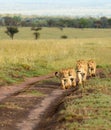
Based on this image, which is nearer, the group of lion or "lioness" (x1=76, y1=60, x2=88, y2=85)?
the group of lion

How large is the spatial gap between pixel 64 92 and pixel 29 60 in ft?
31.6

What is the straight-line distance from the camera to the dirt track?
481 inches

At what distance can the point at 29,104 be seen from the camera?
14891 millimetres

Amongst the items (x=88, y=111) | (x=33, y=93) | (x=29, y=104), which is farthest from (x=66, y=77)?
(x=88, y=111)

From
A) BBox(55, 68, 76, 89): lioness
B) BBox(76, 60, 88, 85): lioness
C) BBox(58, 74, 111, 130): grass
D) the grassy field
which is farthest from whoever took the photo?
the grassy field

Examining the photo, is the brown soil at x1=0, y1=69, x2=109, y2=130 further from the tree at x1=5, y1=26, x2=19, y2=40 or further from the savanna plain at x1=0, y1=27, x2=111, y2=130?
the tree at x1=5, y1=26, x2=19, y2=40

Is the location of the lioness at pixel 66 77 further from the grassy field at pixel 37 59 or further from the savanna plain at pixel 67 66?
the grassy field at pixel 37 59

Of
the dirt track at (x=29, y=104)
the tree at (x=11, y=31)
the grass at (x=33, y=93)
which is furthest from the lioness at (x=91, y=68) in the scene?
the tree at (x=11, y=31)

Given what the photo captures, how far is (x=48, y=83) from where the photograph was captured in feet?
65.4

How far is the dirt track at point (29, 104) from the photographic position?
40.1 feet

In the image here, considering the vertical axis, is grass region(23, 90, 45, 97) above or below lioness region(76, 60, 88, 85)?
below

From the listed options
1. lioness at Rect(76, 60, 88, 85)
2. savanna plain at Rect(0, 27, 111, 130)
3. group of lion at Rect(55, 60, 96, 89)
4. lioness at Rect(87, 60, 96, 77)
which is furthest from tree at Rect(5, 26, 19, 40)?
lioness at Rect(76, 60, 88, 85)

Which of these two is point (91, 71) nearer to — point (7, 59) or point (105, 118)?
point (7, 59)

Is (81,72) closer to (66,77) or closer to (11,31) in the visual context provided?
(66,77)
